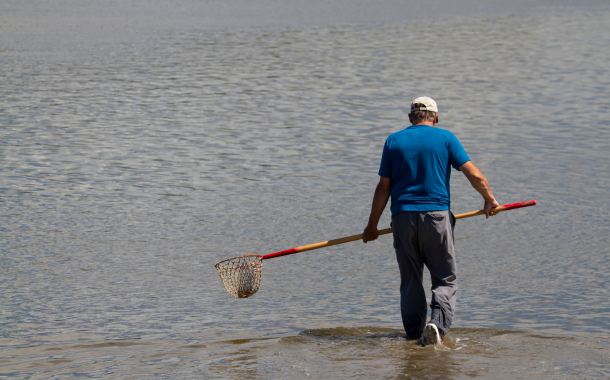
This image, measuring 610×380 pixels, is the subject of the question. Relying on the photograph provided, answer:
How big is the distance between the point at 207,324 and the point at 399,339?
1.61 m

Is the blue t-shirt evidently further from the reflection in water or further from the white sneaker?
the reflection in water

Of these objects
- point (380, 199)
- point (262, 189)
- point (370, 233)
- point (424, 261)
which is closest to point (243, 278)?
point (370, 233)

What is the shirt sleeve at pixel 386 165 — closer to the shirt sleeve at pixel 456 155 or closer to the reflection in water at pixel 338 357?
the shirt sleeve at pixel 456 155

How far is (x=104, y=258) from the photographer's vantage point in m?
8.22

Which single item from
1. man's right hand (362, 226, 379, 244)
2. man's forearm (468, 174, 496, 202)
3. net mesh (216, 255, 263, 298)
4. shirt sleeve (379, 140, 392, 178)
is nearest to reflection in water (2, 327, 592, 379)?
net mesh (216, 255, 263, 298)

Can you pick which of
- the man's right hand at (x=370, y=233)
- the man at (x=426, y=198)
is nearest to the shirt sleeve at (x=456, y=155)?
the man at (x=426, y=198)

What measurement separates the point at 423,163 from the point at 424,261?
2.50 feet

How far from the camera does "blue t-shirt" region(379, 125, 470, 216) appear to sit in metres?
5.60

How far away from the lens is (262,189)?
36.4ft

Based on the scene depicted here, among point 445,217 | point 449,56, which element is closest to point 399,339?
point 445,217

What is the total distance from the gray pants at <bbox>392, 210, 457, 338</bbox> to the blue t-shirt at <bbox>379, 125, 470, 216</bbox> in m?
0.09

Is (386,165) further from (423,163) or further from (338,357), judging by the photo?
(338,357)

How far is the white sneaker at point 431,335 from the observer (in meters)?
5.55

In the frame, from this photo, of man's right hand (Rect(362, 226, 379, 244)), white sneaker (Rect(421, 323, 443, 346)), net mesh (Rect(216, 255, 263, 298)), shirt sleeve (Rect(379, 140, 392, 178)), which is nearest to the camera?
white sneaker (Rect(421, 323, 443, 346))
